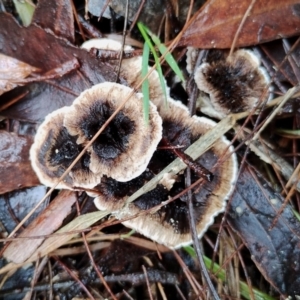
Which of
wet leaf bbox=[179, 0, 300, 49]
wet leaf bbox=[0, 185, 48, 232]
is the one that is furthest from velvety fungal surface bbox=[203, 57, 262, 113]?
wet leaf bbox=[0, 185, 48, 232]

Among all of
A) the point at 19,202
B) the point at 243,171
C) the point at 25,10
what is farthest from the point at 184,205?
the point at 25,10

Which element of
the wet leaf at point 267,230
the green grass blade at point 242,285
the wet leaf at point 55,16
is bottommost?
the green grass blade at point 242,285

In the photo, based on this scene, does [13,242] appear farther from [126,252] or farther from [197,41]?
[197,41]

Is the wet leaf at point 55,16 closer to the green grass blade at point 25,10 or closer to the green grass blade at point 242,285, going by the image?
the green grass blade at point 25,10

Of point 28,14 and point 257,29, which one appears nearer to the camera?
point 257,29

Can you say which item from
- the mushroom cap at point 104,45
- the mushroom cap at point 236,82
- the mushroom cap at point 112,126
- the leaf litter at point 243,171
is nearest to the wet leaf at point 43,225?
the leaf litter at point 243,171

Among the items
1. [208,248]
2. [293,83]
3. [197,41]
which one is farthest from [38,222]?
[293,83]

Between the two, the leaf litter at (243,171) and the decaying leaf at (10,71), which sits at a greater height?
the decaying leaf at (10,71)
